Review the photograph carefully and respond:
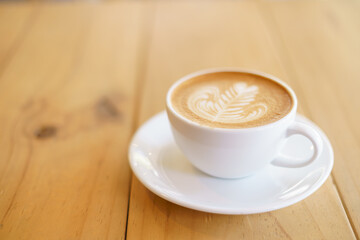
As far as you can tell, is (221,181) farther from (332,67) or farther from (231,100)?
(332,67)

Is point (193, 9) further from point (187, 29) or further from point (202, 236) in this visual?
point (202, 236)

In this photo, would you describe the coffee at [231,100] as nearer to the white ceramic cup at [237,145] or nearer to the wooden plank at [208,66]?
the white ceramic cup at [237,145]

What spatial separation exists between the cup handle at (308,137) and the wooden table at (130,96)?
0.22 feet

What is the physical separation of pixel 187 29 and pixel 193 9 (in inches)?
6.8

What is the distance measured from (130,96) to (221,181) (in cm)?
42

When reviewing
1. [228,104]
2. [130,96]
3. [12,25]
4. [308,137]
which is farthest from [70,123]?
[12,25]

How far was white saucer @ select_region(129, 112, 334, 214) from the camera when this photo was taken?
1.91 ft

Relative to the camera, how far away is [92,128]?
2.86 feet

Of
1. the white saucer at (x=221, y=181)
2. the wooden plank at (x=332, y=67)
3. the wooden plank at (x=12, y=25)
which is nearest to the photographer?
the white saucer at (x=221, y=181)

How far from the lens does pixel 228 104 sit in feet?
2.30

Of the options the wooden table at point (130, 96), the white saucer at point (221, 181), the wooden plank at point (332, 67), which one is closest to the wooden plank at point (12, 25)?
the wooden table at point (130, 96)

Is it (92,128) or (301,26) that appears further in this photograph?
(301,26)

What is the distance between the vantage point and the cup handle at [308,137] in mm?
611

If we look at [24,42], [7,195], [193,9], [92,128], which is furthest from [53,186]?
[193,9]
